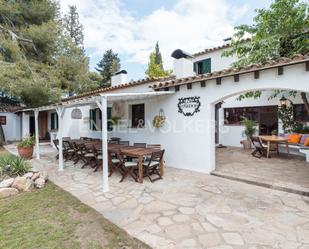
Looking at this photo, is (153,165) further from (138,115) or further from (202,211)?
(138,115)

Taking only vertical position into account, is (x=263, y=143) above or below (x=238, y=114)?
below

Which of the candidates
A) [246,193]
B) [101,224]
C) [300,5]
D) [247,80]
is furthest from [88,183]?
[300,5]

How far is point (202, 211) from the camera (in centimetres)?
448

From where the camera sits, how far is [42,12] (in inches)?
590

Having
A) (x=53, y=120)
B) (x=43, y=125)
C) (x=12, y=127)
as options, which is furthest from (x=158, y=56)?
(x=12, y=127)

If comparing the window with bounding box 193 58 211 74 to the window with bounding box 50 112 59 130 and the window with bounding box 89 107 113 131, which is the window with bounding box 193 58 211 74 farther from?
the window with bounding box 50 112 59 130

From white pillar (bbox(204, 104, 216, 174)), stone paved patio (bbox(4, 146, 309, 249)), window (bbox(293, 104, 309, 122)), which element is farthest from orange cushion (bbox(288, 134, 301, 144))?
stone paved patio (bbox(4, 146, 309, 249))

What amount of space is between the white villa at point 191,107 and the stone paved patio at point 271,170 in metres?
0.90

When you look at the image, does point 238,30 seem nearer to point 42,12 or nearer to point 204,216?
point 204,216

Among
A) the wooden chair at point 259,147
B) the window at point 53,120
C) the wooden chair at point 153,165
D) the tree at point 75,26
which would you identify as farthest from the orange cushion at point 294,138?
the tree at point 75,26

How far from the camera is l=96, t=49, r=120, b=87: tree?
1203 inches

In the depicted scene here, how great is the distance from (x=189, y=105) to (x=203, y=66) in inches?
325

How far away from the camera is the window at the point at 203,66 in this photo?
579 inches

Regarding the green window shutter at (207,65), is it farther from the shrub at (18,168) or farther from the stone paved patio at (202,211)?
the shrub at (18,168)
